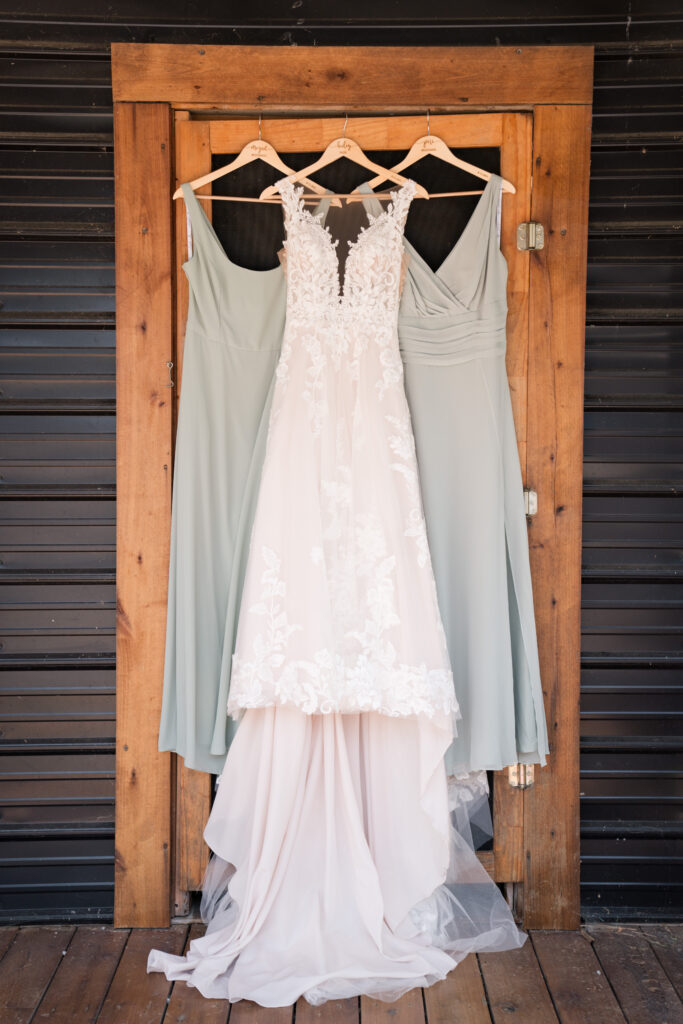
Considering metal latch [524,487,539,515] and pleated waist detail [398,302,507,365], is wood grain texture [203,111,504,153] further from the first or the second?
metal latch [524,487,539,515]

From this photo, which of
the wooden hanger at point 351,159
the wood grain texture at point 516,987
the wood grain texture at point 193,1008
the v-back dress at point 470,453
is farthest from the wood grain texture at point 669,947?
the wooden hanger at point 351,159

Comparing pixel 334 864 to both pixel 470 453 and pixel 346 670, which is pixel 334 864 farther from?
pixel 470 453

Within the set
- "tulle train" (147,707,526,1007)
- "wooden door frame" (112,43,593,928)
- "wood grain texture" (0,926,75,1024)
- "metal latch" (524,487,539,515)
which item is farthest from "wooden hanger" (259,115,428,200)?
"wood grain texture" (0,926,75,1024)

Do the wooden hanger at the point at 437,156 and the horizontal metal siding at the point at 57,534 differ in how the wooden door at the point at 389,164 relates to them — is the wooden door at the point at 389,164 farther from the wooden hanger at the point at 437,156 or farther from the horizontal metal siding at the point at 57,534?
the horizontal metal siding at the point at 57,534

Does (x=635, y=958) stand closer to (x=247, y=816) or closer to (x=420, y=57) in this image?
(x=247, y=816)

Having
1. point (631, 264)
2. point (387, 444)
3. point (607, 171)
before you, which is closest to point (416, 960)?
point (387, 444)

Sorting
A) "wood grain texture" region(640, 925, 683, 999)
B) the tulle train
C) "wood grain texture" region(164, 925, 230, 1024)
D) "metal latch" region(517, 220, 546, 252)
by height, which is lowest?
"wood grain texture" region(640, 925, 683, 999)

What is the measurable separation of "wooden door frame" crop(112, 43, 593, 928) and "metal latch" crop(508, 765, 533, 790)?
0.03m

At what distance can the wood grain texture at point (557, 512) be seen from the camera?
8.02 feet

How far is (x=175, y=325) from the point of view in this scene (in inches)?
97.7

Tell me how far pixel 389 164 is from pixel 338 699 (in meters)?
1.63

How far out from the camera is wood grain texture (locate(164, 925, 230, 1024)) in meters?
2.03

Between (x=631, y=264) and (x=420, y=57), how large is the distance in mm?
Result: 924

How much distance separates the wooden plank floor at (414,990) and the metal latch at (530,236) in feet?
7.01
